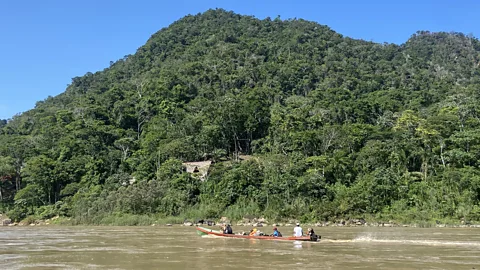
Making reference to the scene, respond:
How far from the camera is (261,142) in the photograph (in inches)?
2382

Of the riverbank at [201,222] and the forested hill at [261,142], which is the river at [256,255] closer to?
the riverbank at [201,222]

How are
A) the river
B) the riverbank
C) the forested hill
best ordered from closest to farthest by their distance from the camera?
the river, the riverbank, the forested hill

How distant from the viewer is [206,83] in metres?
88.4

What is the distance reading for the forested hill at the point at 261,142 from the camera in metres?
41.9

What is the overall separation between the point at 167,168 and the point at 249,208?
12636 millimetres

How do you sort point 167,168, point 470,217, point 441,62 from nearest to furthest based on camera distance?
point 470,217
point 167,168
point 441,62

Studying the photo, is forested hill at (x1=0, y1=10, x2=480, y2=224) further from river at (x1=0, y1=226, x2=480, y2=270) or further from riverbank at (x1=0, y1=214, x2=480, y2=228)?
river at (x1=0, y1=226, x2=480, y2=270)

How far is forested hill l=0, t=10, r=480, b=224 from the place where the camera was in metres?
41.9

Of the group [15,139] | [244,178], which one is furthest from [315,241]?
[15,139]

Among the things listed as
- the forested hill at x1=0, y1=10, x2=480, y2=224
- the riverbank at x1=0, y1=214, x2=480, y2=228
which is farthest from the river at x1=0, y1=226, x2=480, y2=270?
the forested hill at x1=0, y1=10, x2=480, y2=224

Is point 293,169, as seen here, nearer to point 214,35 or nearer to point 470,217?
point 470,217

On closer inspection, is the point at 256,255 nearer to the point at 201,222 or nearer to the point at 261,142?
the point at 201,222

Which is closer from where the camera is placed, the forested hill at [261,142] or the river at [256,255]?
the river at [256,255]

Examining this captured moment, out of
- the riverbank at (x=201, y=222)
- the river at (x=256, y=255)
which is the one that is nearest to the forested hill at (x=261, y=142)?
the riverbank at (x=201, y=222)
